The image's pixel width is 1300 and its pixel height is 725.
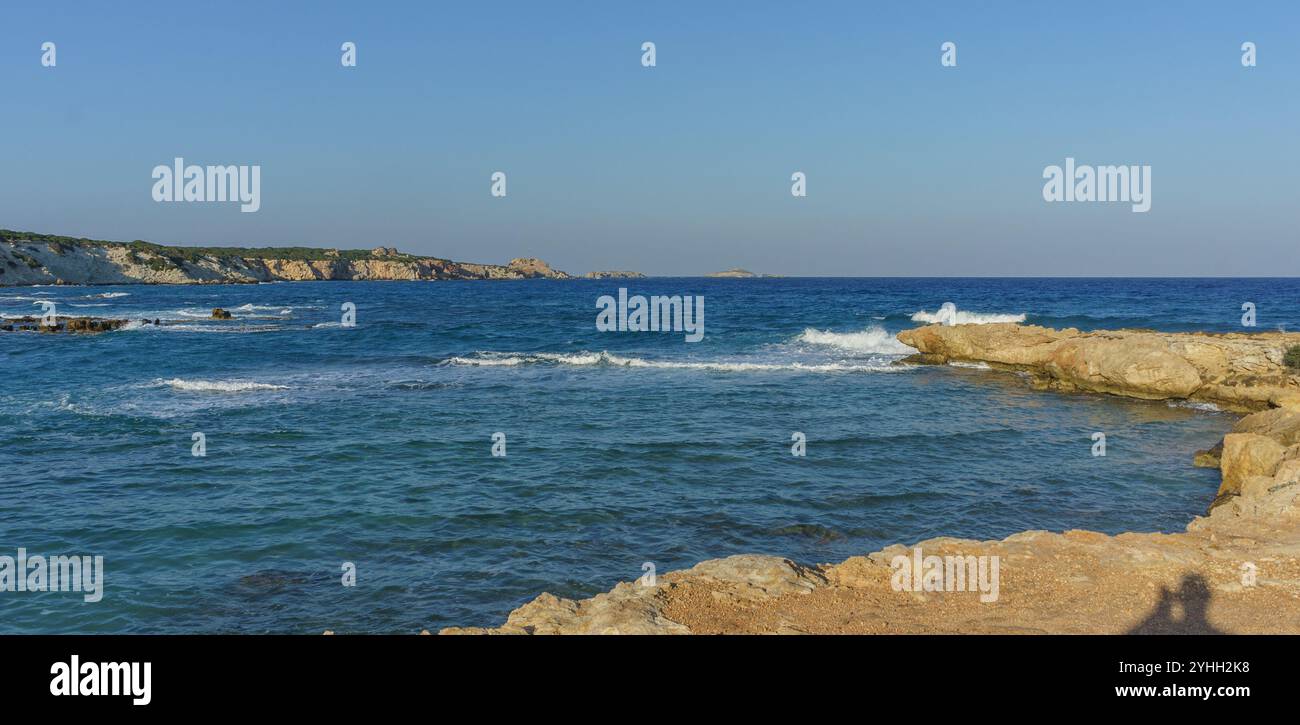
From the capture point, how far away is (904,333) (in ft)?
120

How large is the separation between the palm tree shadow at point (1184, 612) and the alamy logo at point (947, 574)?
4.52 feet

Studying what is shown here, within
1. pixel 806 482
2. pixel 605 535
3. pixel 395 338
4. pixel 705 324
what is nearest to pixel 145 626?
pixel 605 535

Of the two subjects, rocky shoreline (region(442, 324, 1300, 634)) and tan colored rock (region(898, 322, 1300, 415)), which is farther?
tan colored rock (region(898, 322, 1300, 415))

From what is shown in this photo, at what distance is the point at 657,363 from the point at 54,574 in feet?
88.5

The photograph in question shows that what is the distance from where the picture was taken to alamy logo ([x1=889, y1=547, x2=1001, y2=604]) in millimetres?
8329

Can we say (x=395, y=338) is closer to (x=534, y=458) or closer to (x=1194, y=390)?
(x=534, y=458)

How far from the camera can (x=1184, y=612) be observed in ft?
24.3

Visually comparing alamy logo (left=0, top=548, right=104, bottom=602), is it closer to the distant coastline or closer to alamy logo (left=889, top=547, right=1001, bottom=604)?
alamy logo (left=889, top=547, right=1001, bottom=604)

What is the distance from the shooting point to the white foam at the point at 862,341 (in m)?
42.5

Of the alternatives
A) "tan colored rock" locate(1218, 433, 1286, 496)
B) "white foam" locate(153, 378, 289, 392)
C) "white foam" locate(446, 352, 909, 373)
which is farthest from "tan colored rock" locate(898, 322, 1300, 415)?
"white foam" locate(153, 378, 289, 392)
